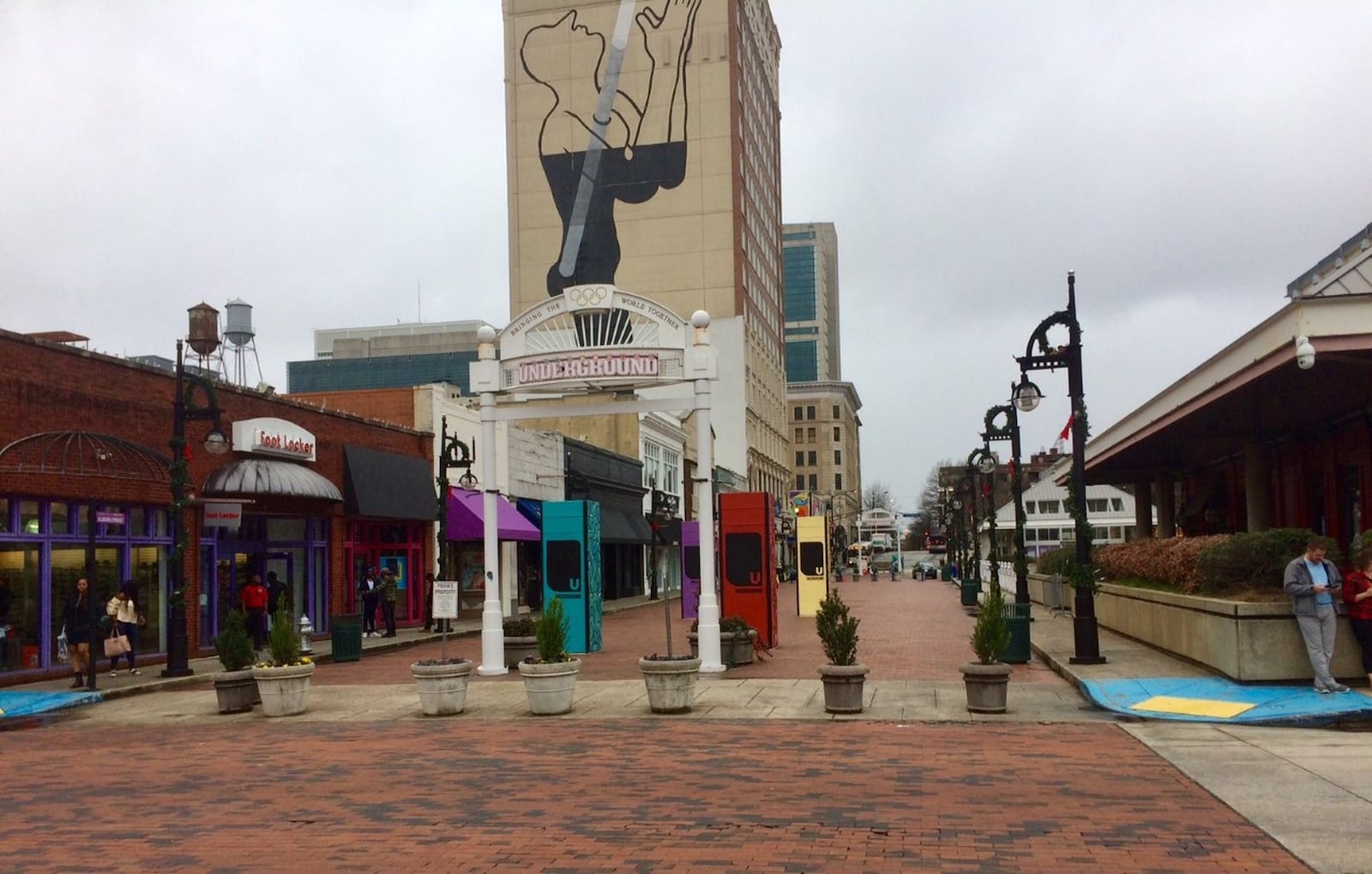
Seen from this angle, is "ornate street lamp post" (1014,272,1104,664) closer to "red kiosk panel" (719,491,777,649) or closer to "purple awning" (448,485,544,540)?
"red kiosk panel" (719,491,777,649)

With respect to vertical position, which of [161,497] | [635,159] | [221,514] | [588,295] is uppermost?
[635,159]

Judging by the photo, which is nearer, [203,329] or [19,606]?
[19,606]

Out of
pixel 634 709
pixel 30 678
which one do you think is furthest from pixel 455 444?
pixel 634 709

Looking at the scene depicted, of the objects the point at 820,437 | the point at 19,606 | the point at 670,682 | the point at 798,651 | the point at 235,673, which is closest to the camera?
the point at 670,682

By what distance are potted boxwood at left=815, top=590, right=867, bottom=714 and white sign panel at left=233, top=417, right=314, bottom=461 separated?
53.9ft

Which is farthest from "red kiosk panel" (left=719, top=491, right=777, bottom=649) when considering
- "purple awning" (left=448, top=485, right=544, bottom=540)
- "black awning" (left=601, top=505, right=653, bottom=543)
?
"black awning" (left=601, top=505, right=653, bottom=543)

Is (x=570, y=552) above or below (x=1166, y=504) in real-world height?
below

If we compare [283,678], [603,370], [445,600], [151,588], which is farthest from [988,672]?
[151,588]

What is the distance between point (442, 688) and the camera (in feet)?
53.3

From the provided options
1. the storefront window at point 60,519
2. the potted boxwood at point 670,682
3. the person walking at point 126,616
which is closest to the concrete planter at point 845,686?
the potted boxwood at point 670,682

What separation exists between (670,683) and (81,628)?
1069 centimetres

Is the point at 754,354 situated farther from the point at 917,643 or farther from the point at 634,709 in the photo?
the point at 634,709

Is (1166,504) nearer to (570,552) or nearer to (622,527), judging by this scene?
(622,527)

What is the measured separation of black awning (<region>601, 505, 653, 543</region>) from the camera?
49.5m
